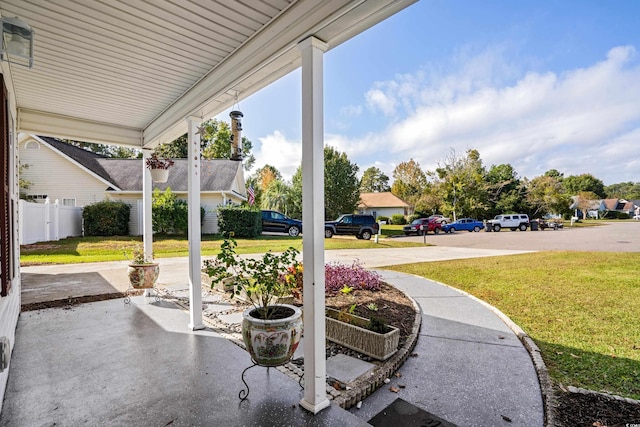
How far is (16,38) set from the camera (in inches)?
73.7

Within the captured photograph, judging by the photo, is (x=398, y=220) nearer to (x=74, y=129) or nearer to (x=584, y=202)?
(x=584, y=202)

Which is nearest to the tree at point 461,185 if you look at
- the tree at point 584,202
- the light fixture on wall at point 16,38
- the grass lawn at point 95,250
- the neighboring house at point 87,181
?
the grass lawn at point 95,250

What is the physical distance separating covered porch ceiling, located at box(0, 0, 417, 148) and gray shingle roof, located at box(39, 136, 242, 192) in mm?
11767

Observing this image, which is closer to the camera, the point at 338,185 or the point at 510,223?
the point at 510,223

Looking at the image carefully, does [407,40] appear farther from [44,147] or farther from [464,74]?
[44,147]

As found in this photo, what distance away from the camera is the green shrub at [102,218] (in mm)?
13180

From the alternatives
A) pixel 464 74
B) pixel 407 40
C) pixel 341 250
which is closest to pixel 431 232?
pixel 464 74

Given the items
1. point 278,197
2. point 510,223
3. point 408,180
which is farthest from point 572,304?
point 408,180

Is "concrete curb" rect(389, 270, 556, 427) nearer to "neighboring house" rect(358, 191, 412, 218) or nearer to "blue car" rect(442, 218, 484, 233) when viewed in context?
"blue car" rect(442, 218, 484, 233)

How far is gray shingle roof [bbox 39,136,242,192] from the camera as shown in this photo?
14672 mm

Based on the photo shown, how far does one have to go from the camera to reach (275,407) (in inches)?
79.4

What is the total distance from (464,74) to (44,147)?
21.2 meters

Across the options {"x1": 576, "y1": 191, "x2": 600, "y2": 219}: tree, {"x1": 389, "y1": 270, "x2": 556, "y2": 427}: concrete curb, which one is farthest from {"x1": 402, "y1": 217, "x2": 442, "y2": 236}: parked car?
{"x1": 576, "y1": 191, "x2": 600, "y2": 219}: tree

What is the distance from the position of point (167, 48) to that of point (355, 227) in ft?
46.5
